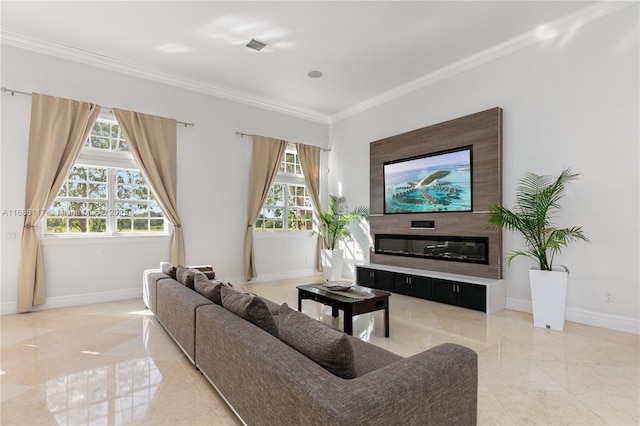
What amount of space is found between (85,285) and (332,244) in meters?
4.29

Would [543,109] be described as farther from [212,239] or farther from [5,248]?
[5,248]

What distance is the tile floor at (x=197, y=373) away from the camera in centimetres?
215

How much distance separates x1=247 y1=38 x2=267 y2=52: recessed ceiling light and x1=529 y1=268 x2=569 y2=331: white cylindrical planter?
455 cm

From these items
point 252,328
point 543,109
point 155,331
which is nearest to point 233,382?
point 252,328

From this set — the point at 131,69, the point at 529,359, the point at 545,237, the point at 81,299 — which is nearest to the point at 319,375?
the point at 529,359

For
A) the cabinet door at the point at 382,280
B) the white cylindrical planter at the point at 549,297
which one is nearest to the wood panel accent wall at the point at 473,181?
the cabinet door at the point at 382,280

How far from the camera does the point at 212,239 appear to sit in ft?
19.9

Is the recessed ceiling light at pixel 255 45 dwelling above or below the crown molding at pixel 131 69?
above

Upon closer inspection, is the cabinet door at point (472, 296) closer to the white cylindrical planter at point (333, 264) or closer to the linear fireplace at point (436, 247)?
the linear fireplace at point (436, 247)

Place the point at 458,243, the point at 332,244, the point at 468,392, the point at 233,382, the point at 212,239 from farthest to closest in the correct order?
the point at 332,244 < the point at 212,239 < the point at 458,243 < the point at 233,382 < the point at 468,392

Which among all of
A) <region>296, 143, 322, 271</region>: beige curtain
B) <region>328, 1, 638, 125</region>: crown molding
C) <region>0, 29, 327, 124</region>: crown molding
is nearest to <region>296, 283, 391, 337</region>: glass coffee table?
<region>296, 143, 322, 271</region>: beige curtain

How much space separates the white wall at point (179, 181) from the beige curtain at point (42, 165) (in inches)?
4.9

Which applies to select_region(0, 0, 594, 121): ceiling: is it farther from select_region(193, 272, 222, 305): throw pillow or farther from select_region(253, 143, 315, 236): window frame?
select_region(193, 272, 222, 305): throw pillow

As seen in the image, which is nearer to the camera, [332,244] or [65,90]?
[65,90]
